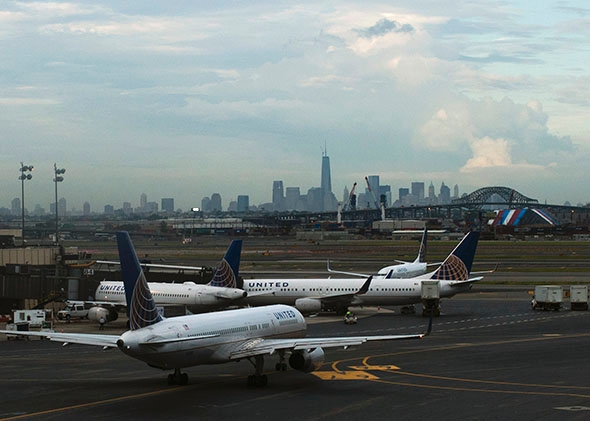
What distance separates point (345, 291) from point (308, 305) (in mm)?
4092

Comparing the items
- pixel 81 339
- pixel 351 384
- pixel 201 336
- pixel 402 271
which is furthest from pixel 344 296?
pixel 81 339

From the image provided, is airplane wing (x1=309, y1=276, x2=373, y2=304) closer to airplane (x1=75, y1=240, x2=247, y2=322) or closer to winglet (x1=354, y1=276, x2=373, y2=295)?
winglet (x1=354, y1=276, x2=373, y2=295)

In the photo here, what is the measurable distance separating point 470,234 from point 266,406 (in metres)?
52.8

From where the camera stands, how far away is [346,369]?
51.0 m

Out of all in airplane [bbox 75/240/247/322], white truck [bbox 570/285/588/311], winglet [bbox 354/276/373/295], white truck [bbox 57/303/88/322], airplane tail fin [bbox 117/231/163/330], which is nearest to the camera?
airplane tail fin [bbox 117/231/163/330]

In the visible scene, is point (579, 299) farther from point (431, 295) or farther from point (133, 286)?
point (133, 286)

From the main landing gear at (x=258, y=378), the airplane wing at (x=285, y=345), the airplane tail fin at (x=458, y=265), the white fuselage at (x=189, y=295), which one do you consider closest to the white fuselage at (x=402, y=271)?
the airplane tail fin at (x=458, y=265)

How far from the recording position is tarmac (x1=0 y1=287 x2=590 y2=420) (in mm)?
37781

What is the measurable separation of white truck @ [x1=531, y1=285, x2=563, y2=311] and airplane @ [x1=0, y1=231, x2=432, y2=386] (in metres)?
46.1

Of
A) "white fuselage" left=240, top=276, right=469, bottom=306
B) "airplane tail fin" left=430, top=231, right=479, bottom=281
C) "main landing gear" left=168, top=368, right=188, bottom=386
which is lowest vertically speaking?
"main landing gear" left=168, top=368, right=188, bottom=386

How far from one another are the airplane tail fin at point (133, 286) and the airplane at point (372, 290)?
45.1 meters

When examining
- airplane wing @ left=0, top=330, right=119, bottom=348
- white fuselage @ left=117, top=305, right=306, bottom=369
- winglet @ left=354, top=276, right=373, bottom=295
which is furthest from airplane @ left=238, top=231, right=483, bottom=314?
airplane wing @ left=0, top=330, right=119, bottom=348

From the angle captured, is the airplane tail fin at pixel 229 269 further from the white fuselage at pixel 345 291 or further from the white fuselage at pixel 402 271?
the white fuselage at pixel 402 271

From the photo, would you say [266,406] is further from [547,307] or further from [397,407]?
[547,307]
